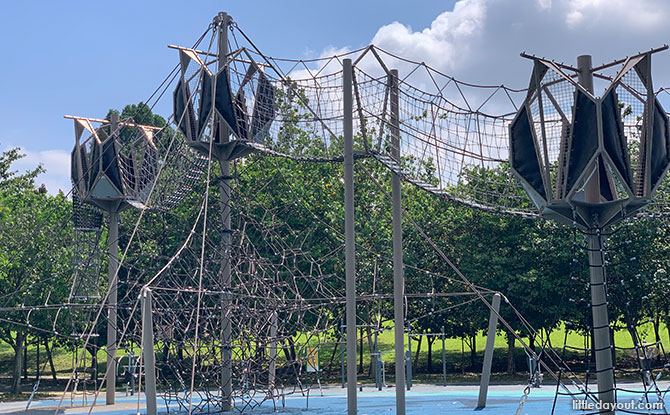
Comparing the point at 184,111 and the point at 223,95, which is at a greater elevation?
the point at 223,95

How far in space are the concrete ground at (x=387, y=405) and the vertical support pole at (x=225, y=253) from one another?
3.38 feet

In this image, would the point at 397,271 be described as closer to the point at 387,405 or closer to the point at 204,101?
the point at 387,405

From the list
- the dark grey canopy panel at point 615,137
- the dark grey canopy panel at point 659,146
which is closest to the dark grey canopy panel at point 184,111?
the dark grey canopy panel at point 615,137

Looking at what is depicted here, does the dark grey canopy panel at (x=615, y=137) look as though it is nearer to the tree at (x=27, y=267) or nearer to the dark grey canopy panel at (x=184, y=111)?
the dark grey canopy panel at (x=184, y=111)

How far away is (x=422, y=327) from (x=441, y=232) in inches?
199

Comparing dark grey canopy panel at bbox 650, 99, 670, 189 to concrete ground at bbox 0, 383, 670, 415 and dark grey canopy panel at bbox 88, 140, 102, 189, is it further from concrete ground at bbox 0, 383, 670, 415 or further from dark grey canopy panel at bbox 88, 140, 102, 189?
dark grey canopy panel at bbox 88, 140, 102, 189

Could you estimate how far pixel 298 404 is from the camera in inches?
966

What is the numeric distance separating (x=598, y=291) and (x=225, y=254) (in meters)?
10.8

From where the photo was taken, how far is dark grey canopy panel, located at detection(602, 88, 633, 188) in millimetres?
12766

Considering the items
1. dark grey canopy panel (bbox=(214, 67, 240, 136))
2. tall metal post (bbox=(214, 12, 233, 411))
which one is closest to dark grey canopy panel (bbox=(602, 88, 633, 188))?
tall metal post (bbox=(214, 12, 233, 411))

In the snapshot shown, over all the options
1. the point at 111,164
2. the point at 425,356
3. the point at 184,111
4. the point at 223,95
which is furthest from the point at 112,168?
the point at 425,356

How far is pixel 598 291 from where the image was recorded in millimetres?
12984

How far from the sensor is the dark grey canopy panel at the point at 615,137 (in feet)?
41.9

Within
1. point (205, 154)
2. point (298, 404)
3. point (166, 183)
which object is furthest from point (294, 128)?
point (298, 404)
